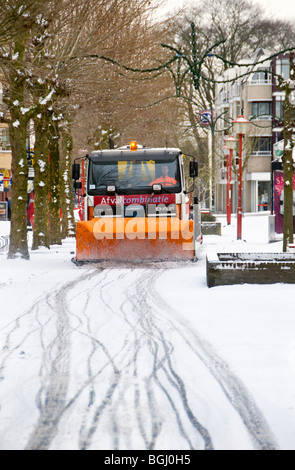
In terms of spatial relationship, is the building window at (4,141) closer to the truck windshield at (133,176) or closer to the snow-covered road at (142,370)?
the truck windshield at (133,176)

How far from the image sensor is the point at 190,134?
2452 inches

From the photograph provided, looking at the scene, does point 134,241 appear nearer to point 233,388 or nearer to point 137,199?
point 137,199

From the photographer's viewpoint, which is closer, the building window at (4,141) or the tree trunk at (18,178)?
the tree trunk at (18,178)

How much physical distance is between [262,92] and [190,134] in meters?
12.2

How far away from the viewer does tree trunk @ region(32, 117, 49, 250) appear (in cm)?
2055

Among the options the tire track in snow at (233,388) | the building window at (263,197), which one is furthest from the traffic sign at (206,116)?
the building window at (263,197)

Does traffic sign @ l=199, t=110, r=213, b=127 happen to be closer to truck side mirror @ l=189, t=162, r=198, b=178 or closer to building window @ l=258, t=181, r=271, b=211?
truck side mirror @ l=189, t=162, r=198, b=178

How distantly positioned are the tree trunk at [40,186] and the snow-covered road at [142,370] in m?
9.35

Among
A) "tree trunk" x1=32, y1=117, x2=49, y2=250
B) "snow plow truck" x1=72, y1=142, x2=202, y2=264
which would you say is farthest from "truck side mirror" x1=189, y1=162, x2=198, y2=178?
"tree trunk" x1=32, y1=117, x2=49, y2=250

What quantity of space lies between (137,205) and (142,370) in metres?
10.8

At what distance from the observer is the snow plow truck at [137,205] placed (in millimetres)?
15367

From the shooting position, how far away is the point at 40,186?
20.5 m

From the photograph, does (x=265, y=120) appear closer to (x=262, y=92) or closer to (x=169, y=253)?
(x=262, y=92)
